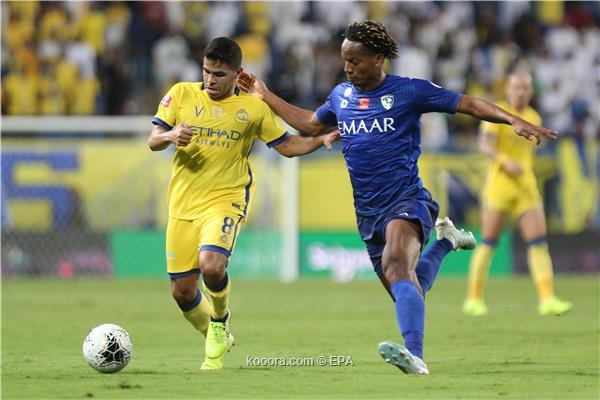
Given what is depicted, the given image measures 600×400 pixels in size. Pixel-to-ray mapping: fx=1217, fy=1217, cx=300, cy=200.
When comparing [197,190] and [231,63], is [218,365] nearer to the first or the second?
[197,190]

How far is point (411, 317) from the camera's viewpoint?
771cm

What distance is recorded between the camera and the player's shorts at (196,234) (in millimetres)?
8469

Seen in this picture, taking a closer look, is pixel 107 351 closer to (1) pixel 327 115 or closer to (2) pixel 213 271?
(2) pixel 213 271

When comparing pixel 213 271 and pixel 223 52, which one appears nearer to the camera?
pixel 213 271

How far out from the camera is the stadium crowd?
803 inches

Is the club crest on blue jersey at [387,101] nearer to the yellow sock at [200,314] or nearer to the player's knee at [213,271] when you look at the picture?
the player's knee at [213,271]

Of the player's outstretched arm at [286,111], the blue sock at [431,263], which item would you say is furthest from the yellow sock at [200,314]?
the blue sock at [431,263]

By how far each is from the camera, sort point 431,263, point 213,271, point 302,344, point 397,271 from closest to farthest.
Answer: point 397,271, point 213,271, point 431,263, point 302,344

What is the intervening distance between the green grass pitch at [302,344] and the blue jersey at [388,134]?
1218 millimetres

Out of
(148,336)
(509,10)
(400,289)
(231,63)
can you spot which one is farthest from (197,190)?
(509,10)

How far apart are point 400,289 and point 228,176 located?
1.66 metres

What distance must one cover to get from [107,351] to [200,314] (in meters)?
1.15

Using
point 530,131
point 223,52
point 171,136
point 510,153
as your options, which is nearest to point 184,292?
point 171,136

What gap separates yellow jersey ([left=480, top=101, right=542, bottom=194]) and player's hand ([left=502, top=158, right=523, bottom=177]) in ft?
0.22
